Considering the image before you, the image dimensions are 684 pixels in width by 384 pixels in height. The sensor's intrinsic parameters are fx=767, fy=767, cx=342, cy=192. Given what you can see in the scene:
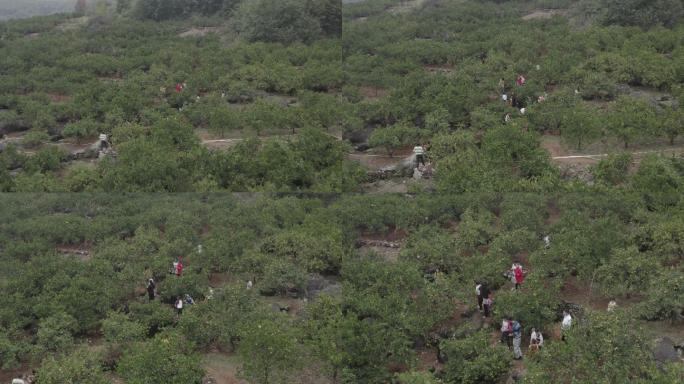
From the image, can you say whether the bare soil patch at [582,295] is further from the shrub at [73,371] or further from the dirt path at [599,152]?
the shrub at [73,371]

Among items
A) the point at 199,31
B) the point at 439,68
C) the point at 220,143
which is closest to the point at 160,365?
the point at 220,143

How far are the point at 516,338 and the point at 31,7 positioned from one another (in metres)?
8.92

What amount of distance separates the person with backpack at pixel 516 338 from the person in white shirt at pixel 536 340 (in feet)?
0.49

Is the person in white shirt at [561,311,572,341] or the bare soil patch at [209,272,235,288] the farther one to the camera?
the bare soil patch at [209,272,235,288]

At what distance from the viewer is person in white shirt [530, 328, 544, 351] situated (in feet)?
28.6

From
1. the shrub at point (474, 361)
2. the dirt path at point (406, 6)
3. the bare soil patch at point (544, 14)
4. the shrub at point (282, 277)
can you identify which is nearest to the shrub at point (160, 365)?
the shrub at point (282, 277)

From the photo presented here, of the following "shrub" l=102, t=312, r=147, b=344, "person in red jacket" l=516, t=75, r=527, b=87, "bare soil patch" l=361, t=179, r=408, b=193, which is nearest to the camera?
"shrub" l=102, t=312, r=147, b=344

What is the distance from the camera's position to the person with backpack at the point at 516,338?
877 cm

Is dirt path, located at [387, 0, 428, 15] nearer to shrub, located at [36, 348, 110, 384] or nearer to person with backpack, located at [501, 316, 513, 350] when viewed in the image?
person with backpack, located at [501, 316, 513, 350]

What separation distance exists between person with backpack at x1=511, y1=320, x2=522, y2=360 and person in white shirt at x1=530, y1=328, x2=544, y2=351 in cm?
15

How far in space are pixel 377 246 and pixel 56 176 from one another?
453 centimetres

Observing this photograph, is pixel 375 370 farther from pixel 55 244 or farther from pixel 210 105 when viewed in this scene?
pixel 55 244

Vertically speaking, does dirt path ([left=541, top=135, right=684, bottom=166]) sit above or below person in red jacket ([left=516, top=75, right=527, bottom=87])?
below

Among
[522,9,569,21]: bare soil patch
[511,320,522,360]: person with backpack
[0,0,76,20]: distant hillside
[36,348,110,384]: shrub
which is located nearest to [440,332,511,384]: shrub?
[511,320,522,360]: person with backpack
